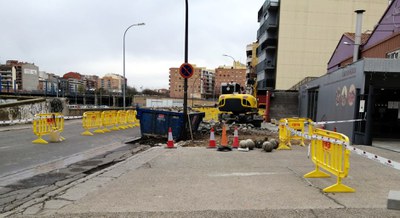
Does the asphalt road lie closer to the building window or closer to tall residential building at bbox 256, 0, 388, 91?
the building window

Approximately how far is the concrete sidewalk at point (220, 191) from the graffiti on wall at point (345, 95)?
534 centimetres

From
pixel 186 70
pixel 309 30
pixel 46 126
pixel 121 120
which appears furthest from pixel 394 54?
pixel 309 30

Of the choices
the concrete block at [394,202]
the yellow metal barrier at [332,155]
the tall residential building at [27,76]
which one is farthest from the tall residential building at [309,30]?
the tall residential building at [27,76]

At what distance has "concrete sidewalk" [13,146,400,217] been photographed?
14.5ft

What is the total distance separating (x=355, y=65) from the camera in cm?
1288

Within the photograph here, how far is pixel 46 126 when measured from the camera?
11875 mm

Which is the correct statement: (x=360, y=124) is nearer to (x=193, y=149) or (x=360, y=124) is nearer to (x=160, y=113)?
(x=193, y=149)

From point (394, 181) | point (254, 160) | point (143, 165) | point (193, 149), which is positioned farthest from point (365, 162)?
point (143, 165)

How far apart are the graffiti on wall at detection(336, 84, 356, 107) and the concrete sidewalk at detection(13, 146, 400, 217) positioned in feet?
17.5

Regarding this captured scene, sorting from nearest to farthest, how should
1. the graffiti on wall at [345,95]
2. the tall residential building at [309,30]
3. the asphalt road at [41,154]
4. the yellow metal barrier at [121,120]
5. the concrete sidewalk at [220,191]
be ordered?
the concrete sidewalk at [220,191]
the asphalt road at [41,154]
the graffiti on wall at [345,95]
the yellow metal barrier at [121,120]
the tall residential building at [309,30]

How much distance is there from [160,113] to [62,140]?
4241 millimetres

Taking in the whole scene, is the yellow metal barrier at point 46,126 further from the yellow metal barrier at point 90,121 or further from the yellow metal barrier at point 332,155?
the yellow metal barrier at point 332,155

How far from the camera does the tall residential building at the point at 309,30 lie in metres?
48.7

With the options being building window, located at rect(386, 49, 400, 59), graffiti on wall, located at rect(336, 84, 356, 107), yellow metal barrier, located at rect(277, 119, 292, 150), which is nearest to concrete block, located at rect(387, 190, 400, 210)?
yellow metal barrier, located at rect(277, 119, 292, 150)
